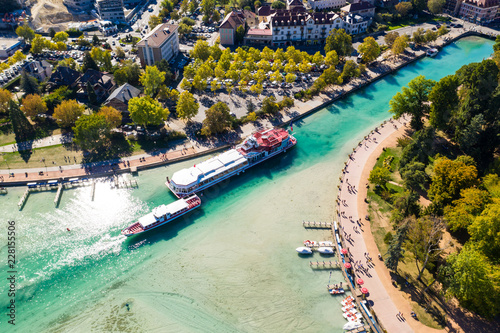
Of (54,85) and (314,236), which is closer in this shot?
(314,236)

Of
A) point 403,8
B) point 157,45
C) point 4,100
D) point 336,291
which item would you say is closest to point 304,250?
point 336,291

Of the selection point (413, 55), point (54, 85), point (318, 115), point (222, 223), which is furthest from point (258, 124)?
point (413, 55)

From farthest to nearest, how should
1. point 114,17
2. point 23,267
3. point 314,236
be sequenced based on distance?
point 114,17
point 314,236
point 23,267

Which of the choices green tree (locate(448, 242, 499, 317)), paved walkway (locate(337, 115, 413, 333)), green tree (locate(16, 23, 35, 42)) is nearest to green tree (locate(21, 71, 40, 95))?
green tree (locate(16, 23, 35, 42))

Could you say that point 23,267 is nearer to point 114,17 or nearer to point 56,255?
point 56,255

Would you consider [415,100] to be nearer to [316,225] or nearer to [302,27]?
[316,225]

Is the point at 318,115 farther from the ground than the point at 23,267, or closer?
farther from the ground

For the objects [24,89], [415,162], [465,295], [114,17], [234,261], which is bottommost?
[234,261]
